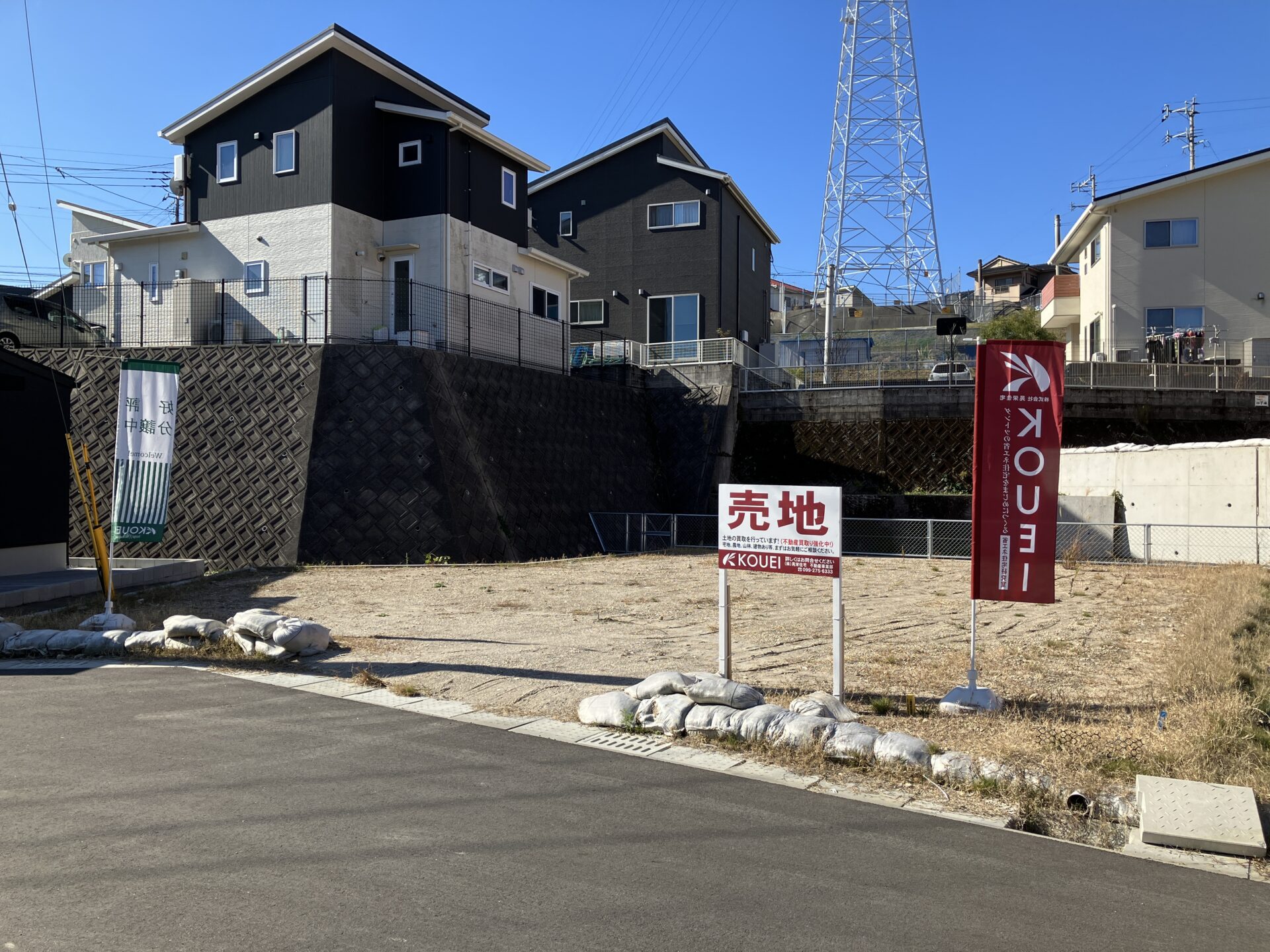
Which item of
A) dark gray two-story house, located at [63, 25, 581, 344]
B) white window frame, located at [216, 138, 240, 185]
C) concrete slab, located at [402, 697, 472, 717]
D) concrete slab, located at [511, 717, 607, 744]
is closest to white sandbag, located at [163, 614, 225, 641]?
concrete slab, located at [402, 697, 472, 717]

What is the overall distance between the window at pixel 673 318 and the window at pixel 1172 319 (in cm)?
1510

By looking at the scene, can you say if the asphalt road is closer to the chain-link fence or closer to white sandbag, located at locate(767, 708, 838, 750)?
white sandbag, located at locate(767, 708, 838, 750)

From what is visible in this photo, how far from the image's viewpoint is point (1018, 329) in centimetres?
3844

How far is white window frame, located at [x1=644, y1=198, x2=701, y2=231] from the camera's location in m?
32.4

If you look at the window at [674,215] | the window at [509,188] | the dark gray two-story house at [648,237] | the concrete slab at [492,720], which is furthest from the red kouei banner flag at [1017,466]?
the window at [674,215]

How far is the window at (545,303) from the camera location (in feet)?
89.2

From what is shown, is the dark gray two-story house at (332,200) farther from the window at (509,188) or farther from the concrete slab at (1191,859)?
the concrete slab at (1191,859)

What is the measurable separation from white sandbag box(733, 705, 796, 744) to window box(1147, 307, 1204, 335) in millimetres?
29306

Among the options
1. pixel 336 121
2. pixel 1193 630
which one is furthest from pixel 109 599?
pixel 336 121

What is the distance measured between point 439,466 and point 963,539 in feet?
36.9

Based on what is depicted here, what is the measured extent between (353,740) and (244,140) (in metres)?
21.6

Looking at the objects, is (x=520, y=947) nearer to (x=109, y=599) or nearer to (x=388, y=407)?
(x=109, y=599)

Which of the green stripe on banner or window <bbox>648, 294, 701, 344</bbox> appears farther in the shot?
window <bbox>648, 294, 701, 344</bbox>

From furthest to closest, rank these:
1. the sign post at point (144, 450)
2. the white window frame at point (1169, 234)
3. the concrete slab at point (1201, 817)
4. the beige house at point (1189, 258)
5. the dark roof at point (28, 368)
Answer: the white window frame at point (1169, 234) → the beige house at point (1189, 258) → the dark roof at point (28, 368) → the sign post at point (144, 450) → the concrete slab at point (1201, 817)
